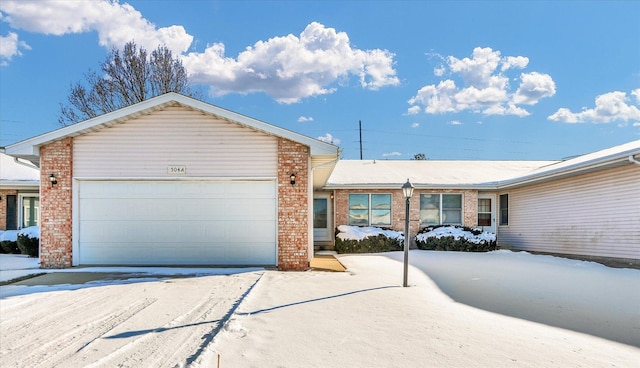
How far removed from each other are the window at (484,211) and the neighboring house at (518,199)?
42mm

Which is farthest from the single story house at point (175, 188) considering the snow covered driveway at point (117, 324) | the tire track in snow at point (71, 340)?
the tire track in snow at point (71, 340)

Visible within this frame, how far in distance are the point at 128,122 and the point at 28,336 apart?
21.3 ft

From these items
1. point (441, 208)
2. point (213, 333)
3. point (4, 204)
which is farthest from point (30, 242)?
point (441, 208)

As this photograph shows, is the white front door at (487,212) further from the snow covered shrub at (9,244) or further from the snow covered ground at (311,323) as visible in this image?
the snow covered shrub at (9,244)

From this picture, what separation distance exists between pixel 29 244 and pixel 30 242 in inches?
2.9

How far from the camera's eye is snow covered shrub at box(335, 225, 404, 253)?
1548 centimetres

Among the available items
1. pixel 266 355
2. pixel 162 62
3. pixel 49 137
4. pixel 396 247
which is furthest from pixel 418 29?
pixel 162 62

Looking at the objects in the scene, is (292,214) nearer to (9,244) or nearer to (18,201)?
(9,244)

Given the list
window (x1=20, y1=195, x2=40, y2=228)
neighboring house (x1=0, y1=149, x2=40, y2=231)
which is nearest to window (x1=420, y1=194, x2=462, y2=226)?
neighboring house (x1=0, y1=149, x2=40, y2=231)

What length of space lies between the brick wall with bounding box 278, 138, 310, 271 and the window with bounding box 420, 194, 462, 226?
28.1ft

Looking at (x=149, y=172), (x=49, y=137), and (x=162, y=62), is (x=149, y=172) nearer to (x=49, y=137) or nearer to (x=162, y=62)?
(x=49, y=137)

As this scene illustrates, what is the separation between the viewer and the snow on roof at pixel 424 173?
1684cm

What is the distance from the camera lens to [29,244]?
13.3 metres

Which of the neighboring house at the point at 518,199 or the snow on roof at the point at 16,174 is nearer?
the neighboring house at the point at 518,199
